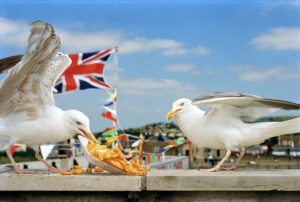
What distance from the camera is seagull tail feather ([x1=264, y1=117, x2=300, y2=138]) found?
536 cm

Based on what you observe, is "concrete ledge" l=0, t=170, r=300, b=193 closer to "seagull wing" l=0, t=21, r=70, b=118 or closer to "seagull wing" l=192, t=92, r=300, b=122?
"seagull wing" l=192, t=92, r=300, b=122

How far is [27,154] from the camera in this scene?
85.9 feet

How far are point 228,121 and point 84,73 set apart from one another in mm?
11491

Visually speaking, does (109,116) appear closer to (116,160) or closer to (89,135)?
(89,135)

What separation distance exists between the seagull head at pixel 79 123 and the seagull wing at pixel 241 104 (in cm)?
152

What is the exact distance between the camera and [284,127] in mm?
5418

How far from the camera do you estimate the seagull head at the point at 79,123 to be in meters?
5.20

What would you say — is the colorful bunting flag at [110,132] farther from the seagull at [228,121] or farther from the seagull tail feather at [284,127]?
the seagull tail feather at [284,127]

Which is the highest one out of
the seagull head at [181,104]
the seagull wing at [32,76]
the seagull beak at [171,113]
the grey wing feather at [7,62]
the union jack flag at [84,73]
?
the union jack flag at [84,73]

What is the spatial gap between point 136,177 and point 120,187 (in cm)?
22

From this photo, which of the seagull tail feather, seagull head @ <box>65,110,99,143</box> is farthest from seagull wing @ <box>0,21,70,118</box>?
the seagull tail feather

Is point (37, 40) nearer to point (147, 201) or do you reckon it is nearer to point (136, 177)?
point (136, 177)

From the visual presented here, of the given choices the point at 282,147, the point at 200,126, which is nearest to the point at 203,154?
the point at 282,147

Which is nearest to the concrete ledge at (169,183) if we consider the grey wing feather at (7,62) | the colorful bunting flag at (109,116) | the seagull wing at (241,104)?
the seagull wing at (241,104)
